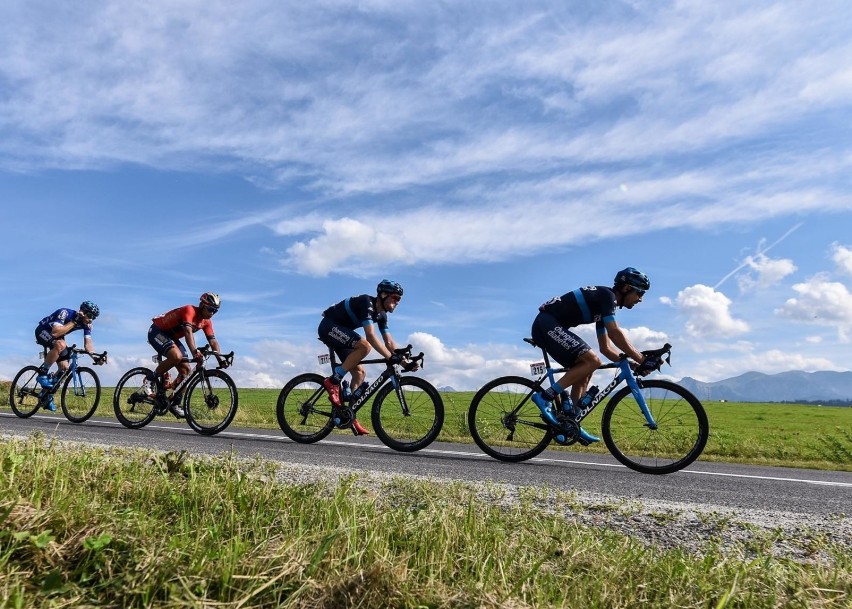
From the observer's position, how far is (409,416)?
363 inches

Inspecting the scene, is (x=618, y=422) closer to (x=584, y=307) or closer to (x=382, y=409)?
(x=584, y=307)

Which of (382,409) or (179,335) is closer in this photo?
(382,409)

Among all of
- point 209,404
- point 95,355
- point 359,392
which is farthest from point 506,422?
point 95,355

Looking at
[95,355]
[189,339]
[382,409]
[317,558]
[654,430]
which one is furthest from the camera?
[95,355]

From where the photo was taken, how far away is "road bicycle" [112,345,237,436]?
1116cm

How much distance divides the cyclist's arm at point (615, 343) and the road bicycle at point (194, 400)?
6.59 m

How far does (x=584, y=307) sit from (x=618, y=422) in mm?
1575

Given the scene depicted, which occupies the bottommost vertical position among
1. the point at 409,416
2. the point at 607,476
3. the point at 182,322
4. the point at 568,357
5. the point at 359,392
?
the point at 607,476

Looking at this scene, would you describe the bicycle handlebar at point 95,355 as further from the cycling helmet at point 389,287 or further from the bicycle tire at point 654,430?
the bicycle tire at point 654,430

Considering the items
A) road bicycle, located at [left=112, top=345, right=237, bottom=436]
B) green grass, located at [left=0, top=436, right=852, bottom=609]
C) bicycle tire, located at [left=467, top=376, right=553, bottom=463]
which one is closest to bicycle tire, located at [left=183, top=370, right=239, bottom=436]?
road bicycle, located at [left=112, top=345, right=237, bottom=436]

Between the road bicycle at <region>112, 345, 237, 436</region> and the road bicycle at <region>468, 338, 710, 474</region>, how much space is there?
4.95 meters

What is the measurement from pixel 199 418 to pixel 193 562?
9635mm

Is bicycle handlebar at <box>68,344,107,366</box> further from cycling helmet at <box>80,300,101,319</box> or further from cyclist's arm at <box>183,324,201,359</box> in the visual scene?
cyclist's arm at <box>183,324,201,359</box>

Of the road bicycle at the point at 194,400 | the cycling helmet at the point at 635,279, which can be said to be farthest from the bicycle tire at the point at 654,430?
the road bicycle at the point at 194,400
